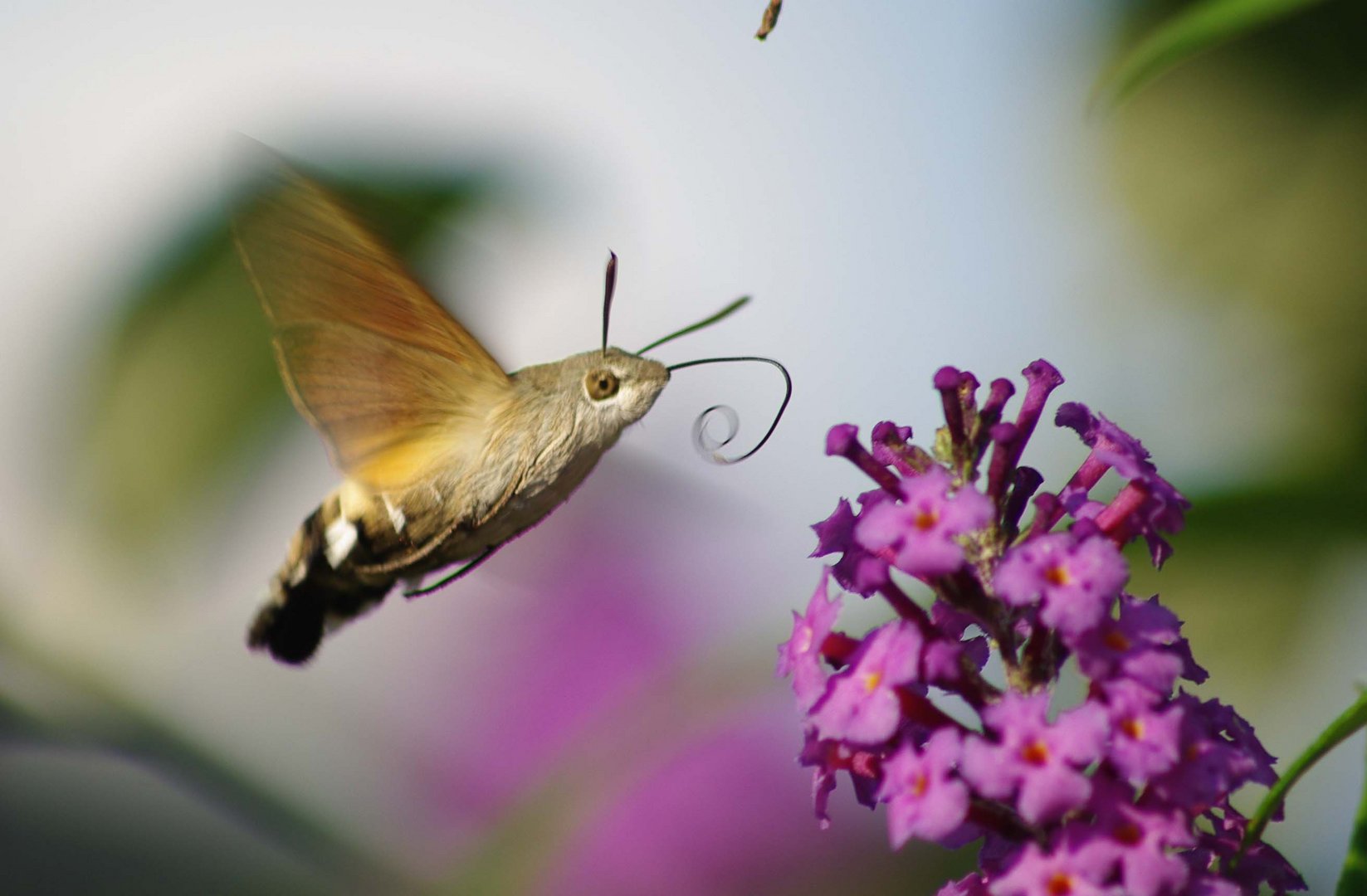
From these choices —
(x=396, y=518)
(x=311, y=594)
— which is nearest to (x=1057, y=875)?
(x=396, y=518)

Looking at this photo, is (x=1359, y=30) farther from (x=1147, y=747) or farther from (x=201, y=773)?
(x=201, y=773)

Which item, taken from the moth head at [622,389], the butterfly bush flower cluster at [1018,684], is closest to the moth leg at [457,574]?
the moth head at [622,389]

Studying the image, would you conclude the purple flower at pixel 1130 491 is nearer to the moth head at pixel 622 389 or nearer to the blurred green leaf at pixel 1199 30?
the blurred green leaf at pixel 1199 30

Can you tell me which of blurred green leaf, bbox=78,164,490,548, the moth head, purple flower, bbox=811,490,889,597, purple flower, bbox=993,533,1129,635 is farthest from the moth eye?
blurred green leaf, bbox=78,164,490,548

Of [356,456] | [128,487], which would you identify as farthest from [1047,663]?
[128,487]

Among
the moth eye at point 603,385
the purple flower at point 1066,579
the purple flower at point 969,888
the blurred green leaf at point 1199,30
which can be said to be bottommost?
the purple flower at point 969,888

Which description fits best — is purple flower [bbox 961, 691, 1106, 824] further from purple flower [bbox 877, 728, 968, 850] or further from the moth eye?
the moth eye
